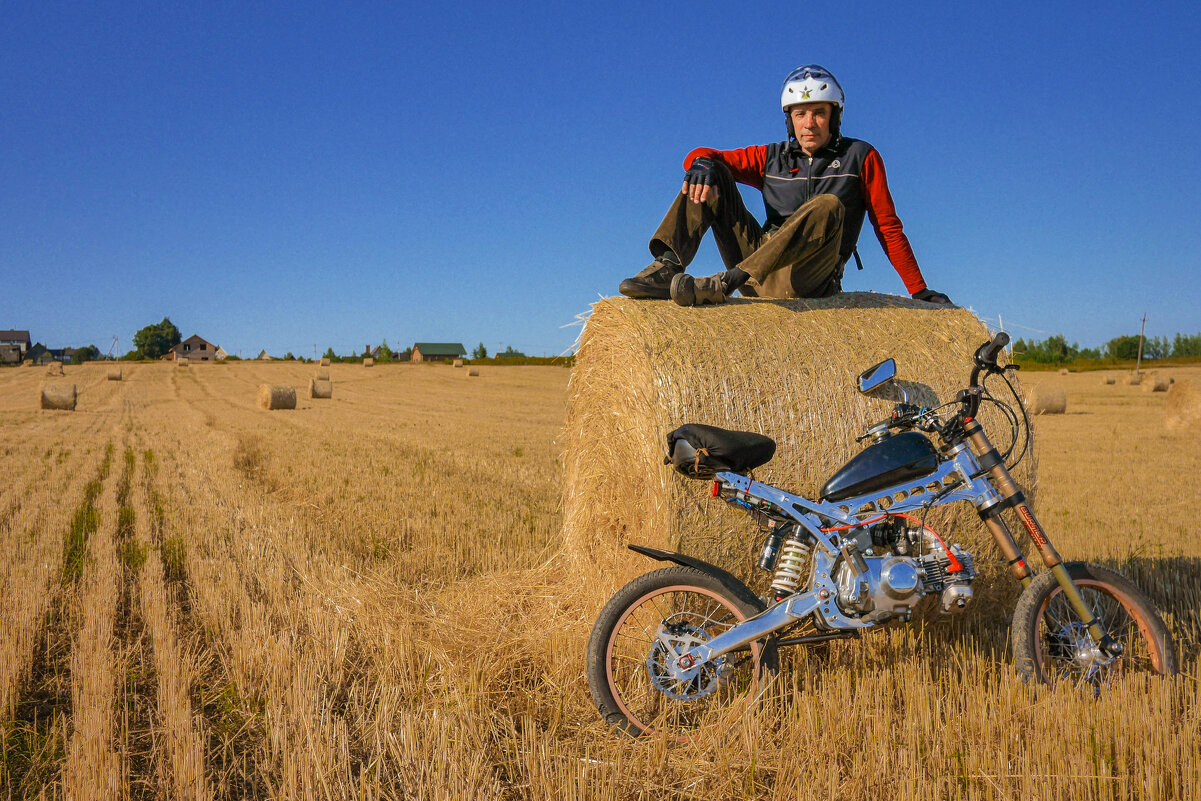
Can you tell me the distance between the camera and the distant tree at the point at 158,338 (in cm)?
9869

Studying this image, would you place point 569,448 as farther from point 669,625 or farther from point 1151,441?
point 1151,441

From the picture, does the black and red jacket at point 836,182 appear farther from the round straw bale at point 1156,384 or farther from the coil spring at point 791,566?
the round straw bale at point 1156,384

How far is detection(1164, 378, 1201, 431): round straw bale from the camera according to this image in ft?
50.3

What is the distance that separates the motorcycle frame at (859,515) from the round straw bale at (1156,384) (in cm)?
2961

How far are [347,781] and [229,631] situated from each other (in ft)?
5.84

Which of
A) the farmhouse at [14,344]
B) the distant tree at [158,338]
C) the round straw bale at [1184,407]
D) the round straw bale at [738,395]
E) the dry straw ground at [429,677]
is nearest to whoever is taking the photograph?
the dry straw ground at [429,677]

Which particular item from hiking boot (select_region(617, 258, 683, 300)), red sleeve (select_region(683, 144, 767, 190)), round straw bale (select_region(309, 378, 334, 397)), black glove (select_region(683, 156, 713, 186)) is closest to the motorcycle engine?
hiking boot (select_region(617, 258, 683, 300))

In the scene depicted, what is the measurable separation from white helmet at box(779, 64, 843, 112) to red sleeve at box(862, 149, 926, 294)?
1.32 feet

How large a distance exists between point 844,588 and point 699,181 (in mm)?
2402

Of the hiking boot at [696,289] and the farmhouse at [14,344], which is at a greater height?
the farmhouse at [14,344]

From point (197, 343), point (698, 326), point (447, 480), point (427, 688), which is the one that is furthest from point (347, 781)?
point (197, 343)

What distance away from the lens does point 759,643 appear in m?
3.12

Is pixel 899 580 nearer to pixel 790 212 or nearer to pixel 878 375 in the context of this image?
pixel 878 375

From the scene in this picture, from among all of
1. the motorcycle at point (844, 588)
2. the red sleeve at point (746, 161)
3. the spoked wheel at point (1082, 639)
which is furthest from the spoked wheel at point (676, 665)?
the red sleeve at point (746, 161)
